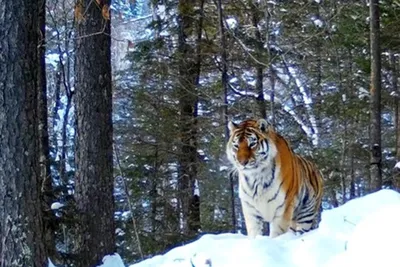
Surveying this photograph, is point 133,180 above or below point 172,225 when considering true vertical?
above

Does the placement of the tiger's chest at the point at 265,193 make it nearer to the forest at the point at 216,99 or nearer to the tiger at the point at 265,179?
the tiger at the point at 265,179

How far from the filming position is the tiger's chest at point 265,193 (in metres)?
5.88

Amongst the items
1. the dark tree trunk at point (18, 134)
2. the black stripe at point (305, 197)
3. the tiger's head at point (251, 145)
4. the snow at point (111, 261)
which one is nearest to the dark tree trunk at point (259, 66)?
the snow at point (111, 261)

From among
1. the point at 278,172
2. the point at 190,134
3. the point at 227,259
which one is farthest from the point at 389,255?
the point at 190,134

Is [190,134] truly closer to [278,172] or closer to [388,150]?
[388,150]

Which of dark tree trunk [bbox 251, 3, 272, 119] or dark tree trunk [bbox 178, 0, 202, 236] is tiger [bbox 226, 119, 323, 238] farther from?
dark tree trunk [bbox 178, 0, 202, 236]

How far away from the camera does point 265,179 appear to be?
5910mm

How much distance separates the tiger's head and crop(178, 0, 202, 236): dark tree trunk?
6.96 m

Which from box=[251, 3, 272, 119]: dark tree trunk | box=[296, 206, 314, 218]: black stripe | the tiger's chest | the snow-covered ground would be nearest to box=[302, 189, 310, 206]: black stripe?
box=[296, 206, 314, 218]: black stripe

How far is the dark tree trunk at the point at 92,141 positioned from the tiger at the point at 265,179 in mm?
2225

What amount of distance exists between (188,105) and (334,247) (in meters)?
10.1

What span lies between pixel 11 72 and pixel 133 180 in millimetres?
8930

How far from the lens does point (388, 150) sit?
16750 mm

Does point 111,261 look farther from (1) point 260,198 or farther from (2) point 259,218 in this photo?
(1) point 260,198
